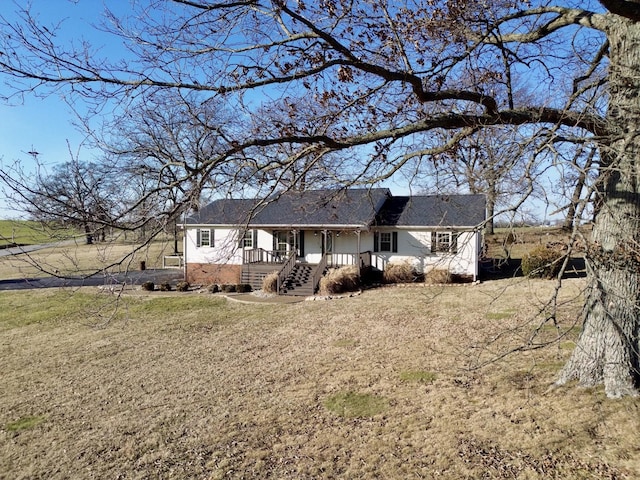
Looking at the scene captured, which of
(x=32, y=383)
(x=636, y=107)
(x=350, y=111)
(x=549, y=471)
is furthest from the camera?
(x=32, y=383)

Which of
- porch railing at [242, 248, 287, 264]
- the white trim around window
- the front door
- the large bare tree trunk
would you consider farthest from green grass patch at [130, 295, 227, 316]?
the large bare tree trunk

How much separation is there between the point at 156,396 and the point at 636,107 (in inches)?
347

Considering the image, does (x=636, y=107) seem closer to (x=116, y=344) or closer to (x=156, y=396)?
(x=156, y=396)

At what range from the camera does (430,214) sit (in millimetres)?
20906

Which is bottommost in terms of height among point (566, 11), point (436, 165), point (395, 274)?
point (395, 274)

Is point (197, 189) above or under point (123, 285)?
above

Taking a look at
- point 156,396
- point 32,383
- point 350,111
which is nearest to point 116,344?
point 32,383

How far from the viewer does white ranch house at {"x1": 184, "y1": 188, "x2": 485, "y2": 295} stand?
19.4 metres

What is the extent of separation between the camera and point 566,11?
5.63 metres

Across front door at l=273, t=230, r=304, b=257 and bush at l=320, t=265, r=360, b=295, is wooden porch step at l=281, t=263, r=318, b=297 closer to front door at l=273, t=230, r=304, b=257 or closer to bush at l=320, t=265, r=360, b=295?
bush at l=320, t=265, r=360, b=295

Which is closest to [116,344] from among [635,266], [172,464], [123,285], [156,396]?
[156,396]

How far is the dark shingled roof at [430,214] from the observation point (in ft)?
64.9

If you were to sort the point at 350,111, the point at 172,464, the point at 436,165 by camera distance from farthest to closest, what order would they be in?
the point at 436,165, the point at 350,111, the point at 172,464

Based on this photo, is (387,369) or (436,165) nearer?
(436,165)
